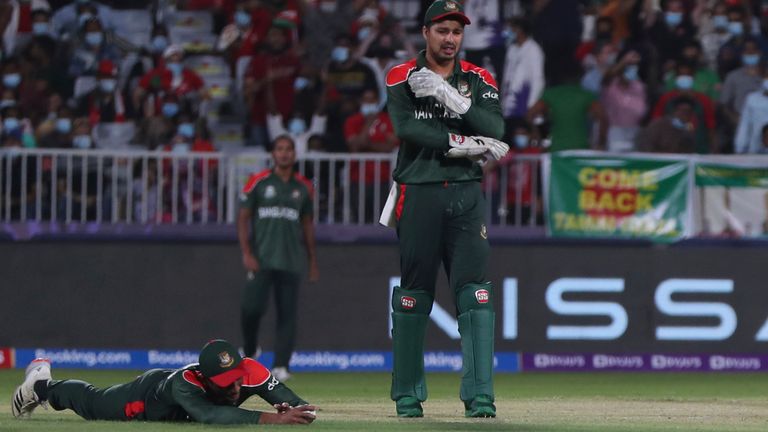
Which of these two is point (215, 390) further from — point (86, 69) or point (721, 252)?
point (86, 69)

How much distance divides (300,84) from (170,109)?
5.21ft

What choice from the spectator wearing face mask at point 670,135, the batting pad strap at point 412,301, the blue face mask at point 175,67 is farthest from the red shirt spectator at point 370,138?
the batting pad strap at point 412,301

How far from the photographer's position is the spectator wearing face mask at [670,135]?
58.2 ft

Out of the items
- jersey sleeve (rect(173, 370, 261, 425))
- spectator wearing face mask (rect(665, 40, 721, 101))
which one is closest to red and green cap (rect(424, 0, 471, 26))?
jersey sleeve (rect(173, 370, 261, 425))

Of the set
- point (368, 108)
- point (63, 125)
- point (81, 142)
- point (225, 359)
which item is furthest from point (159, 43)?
point (225, 359)

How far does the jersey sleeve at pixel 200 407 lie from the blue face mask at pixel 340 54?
11.0 m

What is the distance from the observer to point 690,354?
56.7 feet

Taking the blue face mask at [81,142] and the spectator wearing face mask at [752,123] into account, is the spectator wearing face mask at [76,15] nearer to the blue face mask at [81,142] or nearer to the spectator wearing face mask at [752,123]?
the blue face mask at [81,142]

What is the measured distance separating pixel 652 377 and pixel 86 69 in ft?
27.9

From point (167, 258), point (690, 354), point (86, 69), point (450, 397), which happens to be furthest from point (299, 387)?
point (86, 69)

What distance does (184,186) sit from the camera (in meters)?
17.2

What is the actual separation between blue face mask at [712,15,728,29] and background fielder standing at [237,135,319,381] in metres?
7.13

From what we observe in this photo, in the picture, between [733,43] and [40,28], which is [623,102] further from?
[40,28]

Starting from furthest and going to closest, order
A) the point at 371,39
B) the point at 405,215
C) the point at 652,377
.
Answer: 1. the point at 371,39
2. the point at 652,377
3. the point at 405,215
